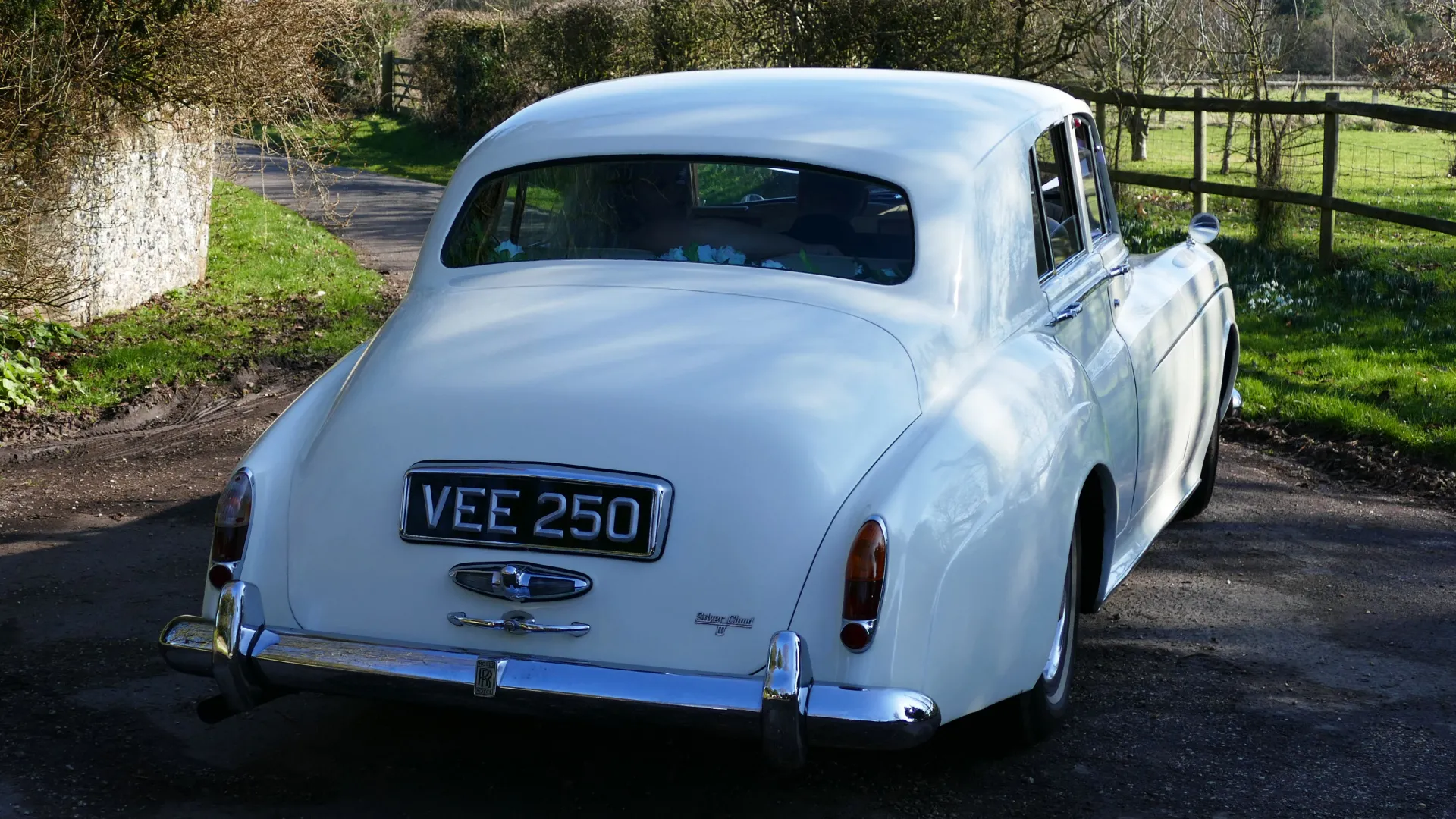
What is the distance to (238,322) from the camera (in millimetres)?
10172

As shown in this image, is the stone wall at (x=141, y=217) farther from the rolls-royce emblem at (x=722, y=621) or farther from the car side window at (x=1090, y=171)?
the rolls-royce emblem at (x=722, y=621)

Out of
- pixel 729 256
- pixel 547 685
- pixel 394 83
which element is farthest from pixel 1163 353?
pixel 394 83

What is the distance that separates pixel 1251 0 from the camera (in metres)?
15.5

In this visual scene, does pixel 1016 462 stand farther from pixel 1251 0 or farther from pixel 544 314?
pixel 1251 0

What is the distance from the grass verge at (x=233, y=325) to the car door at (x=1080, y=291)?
5639mm

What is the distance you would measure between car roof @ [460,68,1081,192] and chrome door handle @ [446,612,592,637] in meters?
1.59

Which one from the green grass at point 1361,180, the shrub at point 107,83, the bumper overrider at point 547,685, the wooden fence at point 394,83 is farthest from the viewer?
the wooden fence at point 394,83

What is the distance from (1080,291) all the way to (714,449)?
6.18ft

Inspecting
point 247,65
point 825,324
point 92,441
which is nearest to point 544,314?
point 825,324

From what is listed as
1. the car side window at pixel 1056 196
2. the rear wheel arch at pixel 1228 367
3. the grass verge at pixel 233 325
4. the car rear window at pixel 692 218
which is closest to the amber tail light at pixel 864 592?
the car rear window at pixel 692 218

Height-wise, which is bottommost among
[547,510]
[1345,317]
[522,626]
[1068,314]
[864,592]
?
[1345,317]

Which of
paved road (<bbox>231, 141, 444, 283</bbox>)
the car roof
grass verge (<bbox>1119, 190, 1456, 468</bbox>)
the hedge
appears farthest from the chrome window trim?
the hedge

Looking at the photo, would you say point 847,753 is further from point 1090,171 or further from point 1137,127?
point 1137,127

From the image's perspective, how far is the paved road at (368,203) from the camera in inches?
517
